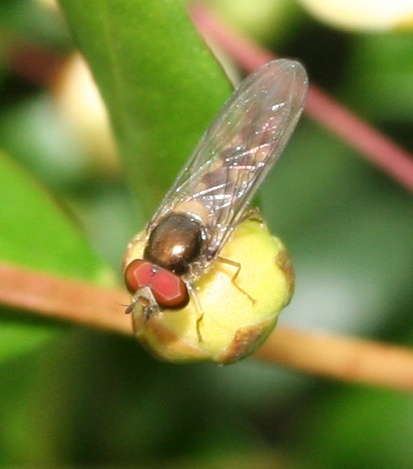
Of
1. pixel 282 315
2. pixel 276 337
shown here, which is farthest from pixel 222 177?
pixel 282 315

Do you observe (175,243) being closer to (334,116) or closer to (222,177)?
(222,177)

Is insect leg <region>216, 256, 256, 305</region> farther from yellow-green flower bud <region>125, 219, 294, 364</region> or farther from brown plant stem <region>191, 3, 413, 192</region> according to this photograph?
brown plant stem <region>191, 3, 413, 192</region>

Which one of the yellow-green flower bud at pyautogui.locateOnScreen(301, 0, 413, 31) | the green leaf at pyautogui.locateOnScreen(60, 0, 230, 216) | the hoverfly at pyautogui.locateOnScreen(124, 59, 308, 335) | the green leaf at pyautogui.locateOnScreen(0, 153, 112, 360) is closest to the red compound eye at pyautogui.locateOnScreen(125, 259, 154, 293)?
the hoverfly at pyautogui.locateOnScreen(124, 59, 308, 335)

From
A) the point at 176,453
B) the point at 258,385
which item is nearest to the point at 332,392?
the point at 258,385

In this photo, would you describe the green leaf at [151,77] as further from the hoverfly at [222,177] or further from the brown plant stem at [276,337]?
the brown plant stem at [276,337]

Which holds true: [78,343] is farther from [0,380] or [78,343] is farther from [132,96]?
[132,96]

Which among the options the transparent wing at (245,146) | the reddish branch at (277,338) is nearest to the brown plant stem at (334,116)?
the transparent wing at (245,146)
